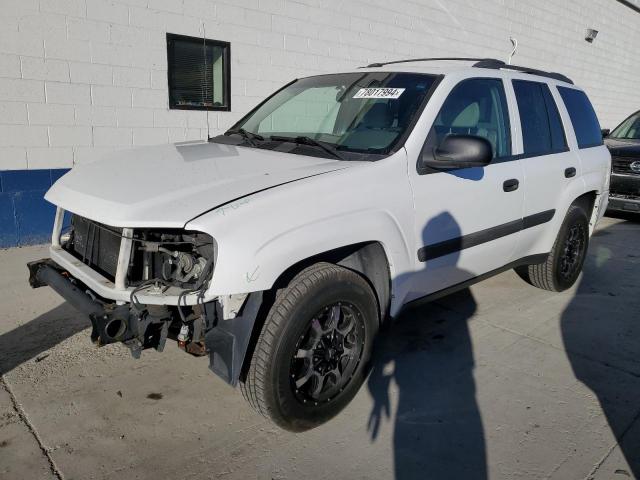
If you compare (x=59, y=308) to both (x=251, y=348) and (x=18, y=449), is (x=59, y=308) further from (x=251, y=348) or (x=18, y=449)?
(x=251, y=348)

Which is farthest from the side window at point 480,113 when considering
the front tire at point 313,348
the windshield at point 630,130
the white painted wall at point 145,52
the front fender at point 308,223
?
the windshield at point 630,130

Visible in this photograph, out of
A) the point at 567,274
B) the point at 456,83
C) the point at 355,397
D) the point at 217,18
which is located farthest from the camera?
the point at 217,18

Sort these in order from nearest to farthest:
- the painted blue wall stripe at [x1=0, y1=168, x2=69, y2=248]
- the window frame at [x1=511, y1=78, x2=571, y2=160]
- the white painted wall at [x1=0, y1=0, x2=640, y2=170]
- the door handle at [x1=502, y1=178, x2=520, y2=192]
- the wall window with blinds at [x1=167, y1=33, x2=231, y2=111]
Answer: the door handle at [x1=502, y1=178, x2=520, y2=192], the window frame at [x1=511, y1=78, x2=571, y2=160], the white painted wall at [x1=0, y1=0, x2=640, y2=170], the painted blue wall stripe at [x1=0, y1=168, x2=69, y2=248], the wall window with blinds at [x1=167, y1=33, x2=231, y2=111]

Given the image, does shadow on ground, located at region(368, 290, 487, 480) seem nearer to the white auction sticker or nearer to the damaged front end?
the damaged front end

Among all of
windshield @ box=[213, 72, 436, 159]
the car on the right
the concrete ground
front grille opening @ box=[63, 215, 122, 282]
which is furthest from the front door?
the car on the right

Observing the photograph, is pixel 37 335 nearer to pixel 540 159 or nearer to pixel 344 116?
pixel 344 116

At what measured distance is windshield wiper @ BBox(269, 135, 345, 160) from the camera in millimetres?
2928

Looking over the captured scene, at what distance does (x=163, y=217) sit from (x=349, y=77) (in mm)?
1964

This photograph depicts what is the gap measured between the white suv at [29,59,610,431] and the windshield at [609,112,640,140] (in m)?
6.11

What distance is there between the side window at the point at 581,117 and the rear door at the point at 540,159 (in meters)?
0.29

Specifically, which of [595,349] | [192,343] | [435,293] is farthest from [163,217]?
[595,349]

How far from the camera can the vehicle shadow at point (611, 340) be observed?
111 inches

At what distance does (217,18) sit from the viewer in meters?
6.46

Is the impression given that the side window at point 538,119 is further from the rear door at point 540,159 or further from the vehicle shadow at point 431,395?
the vehicle shadow at point 431,395
